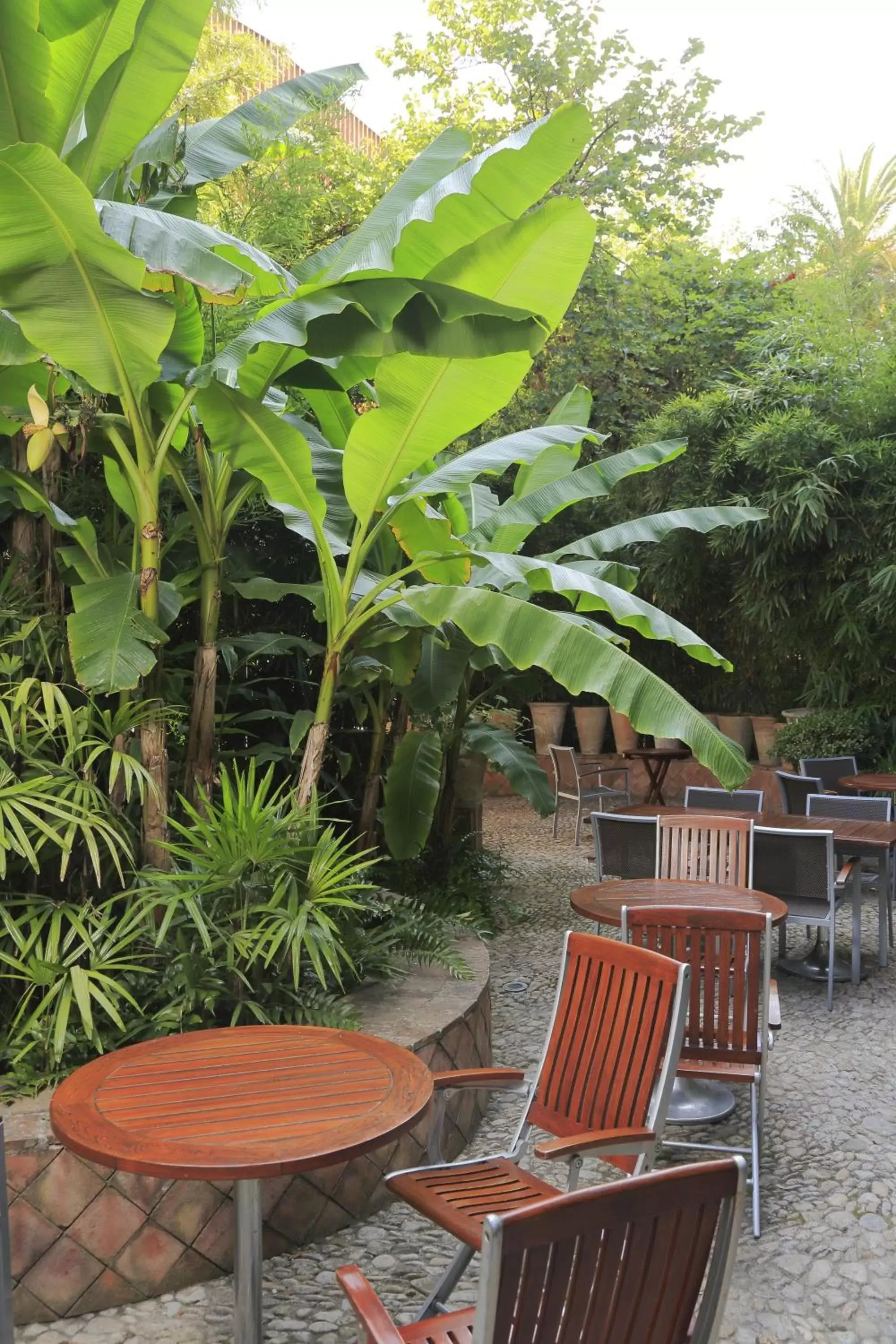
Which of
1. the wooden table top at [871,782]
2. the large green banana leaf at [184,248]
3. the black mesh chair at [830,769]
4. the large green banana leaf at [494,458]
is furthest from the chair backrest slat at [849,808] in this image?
the large green banana leaf at [184,248]

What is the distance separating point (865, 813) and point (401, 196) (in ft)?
13.8

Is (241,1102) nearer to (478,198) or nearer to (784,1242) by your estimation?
(784,1242)

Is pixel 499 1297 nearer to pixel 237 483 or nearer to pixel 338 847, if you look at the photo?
pixel 338 847

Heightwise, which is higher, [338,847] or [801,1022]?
[338,847]

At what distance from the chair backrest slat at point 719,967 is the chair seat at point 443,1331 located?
59.0 inches

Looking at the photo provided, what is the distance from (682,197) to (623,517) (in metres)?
4.64

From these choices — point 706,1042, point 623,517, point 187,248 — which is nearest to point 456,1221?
point 706,1042

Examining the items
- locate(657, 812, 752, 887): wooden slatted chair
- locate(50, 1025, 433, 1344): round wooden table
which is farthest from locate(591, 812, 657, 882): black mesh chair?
locate(50, 1025, 433, 1344): round wooden table

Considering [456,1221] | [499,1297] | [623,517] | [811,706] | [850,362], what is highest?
[850,362]

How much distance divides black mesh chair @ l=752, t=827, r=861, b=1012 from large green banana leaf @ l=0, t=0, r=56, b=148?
3.93 metres

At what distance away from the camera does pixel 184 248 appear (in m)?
2.72

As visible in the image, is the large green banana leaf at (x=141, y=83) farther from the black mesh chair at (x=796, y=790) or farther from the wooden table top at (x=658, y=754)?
the wooden table top at (x=658, y=754)

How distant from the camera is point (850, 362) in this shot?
30.9ft

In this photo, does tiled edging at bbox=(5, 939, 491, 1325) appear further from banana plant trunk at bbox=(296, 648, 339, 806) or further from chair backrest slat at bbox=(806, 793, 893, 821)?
chair backrest slat at bbox=(806, 793, 893, 821)
